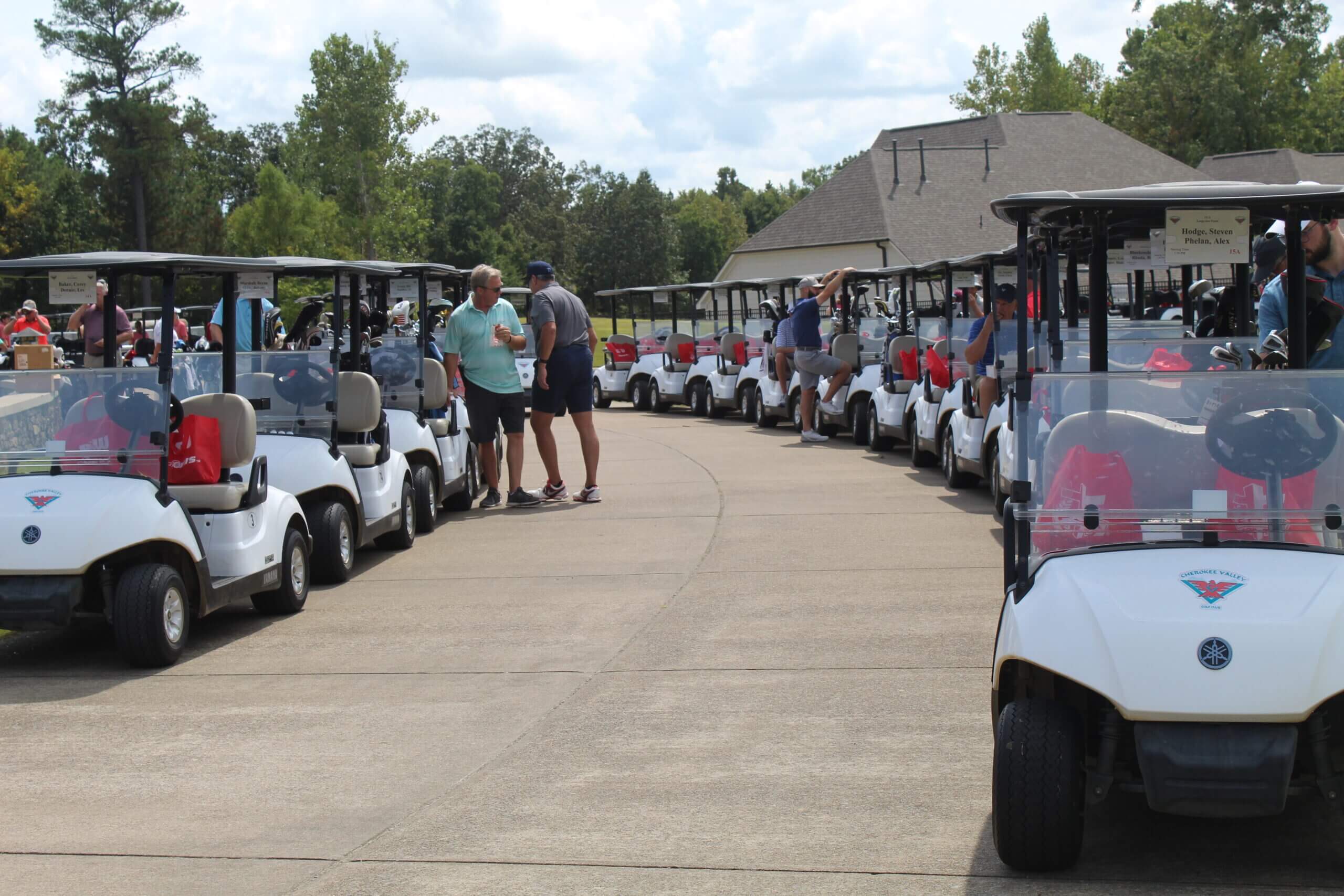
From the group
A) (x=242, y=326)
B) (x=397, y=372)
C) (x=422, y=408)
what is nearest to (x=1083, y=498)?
(x=422, y=408)

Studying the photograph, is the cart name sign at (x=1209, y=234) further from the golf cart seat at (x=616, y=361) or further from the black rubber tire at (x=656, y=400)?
the golf cart seat at (x=616, y=361)

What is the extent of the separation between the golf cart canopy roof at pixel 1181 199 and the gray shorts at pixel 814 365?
10.5 m

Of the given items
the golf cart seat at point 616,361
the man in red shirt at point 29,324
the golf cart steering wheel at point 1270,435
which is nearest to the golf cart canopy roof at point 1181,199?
the golf cart steering wheel at point 1270,435

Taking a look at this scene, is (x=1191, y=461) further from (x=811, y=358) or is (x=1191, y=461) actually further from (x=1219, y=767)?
(x=811, y=358)

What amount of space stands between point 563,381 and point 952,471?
303 centimetres

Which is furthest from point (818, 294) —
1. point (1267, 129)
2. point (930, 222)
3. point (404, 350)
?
point (1267, 129)

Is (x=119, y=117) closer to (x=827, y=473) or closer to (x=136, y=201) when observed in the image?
(x=136, y=201)

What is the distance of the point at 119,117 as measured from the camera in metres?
52.0

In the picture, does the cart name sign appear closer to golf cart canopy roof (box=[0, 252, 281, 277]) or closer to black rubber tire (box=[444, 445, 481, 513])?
golf cart canopy roof (box=[0, 252, 281, 277])

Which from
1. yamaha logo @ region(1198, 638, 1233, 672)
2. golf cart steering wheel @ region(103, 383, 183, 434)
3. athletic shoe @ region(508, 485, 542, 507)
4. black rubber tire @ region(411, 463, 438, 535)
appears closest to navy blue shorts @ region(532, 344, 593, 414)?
athletic shoe @ region(508, 485, 542, 507)

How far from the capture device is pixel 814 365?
51.1 feet

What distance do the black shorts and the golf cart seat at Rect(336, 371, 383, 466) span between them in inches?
78.7

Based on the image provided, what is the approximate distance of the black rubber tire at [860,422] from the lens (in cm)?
1504

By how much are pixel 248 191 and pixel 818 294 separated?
262ft
